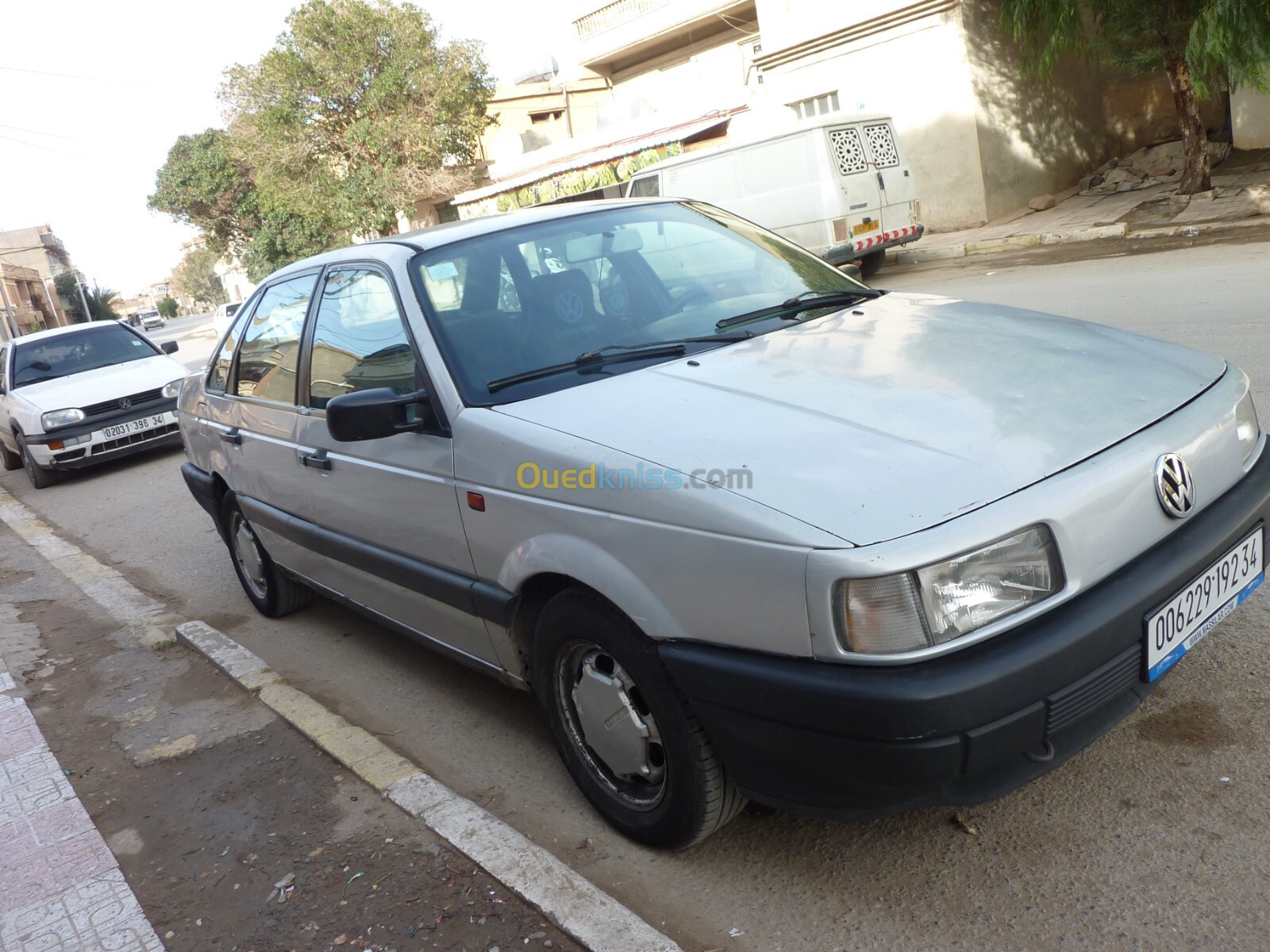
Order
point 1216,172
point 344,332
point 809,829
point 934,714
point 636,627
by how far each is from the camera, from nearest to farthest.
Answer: point 934,714 < point 636,627 < point 809,829 < point 344,332 < point 1216,172

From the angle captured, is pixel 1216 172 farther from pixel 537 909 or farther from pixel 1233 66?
pixel 537 909

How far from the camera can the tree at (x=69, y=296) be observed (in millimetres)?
80375

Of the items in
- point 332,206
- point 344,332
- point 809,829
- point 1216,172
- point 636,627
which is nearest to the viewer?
point 636,627

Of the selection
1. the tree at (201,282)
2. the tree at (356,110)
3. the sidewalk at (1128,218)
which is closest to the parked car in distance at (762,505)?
the sidewalk at (1128,218)

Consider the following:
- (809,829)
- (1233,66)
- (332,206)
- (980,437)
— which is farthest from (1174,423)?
(332,206)

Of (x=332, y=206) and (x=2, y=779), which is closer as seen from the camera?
(x=2, y=779)

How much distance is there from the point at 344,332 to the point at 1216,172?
1685cm

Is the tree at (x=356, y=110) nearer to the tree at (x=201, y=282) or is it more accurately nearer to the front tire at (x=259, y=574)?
the front tire at (x=259, y=574)

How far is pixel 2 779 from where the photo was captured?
151 inches

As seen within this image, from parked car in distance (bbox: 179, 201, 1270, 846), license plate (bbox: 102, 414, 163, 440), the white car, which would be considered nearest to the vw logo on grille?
parked car in distance (bbox: 179, 201, 1270, 846)

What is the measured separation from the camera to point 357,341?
11.6 feet

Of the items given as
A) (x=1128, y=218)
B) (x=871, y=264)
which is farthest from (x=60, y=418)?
(x=1128, y=218)

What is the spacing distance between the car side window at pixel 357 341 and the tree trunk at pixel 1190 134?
572 inches

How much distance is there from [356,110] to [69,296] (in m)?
65.3
